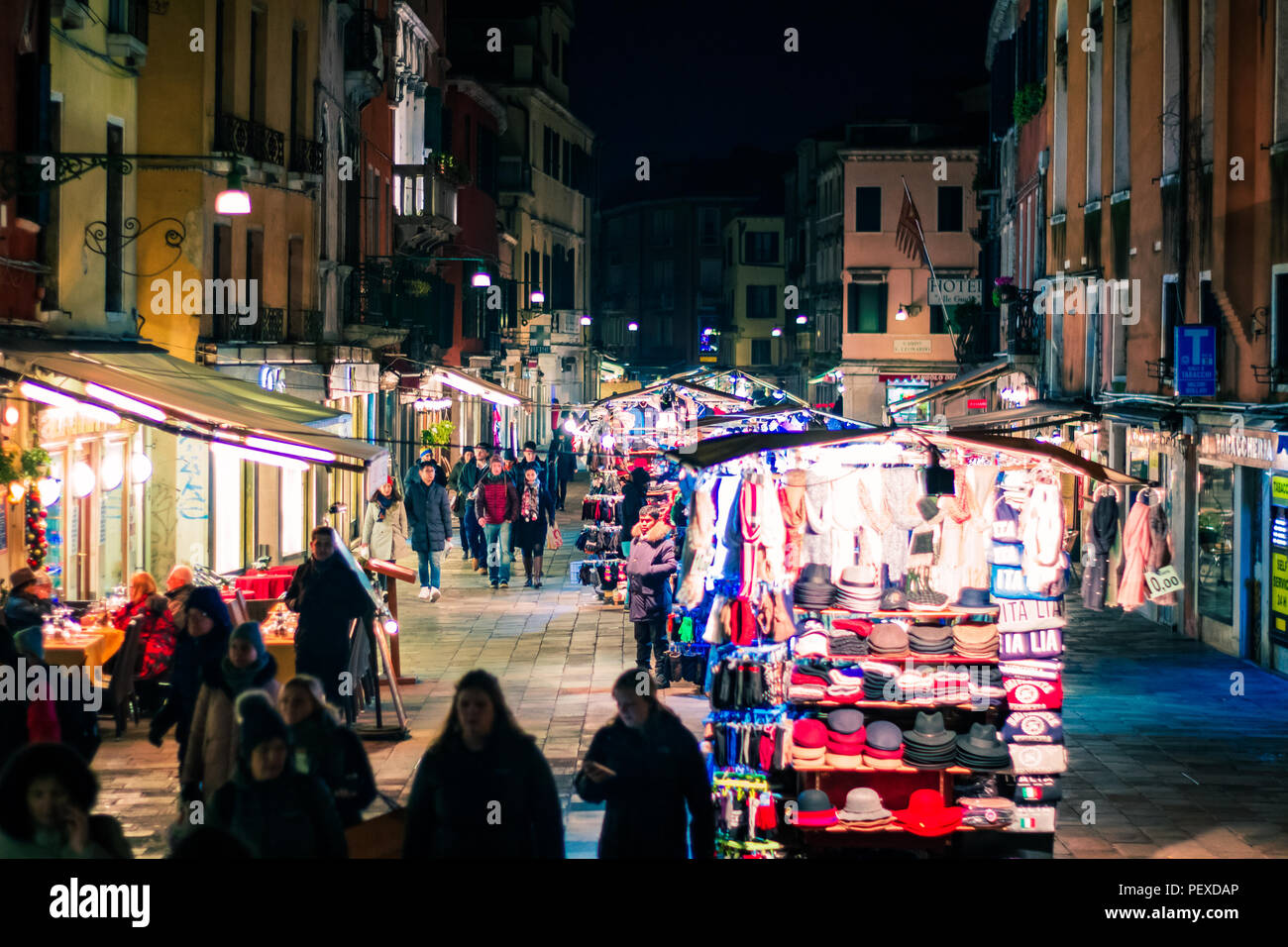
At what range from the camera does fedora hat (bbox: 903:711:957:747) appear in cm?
939

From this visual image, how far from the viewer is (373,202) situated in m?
32.4

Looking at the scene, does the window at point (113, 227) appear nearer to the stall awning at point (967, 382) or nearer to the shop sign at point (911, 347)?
the stall awning at point (967, 382)

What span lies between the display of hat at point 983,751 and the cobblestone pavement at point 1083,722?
0.97m

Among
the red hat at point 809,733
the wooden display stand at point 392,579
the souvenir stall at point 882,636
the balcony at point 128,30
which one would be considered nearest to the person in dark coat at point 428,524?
the wooden display stand at point 392,579

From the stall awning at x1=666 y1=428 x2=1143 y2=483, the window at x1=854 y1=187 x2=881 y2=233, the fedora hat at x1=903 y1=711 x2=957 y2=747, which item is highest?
the window at x1=854 y1=187 x2=881 y2=233

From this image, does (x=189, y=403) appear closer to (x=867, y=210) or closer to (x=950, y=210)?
(x=867, y=210)

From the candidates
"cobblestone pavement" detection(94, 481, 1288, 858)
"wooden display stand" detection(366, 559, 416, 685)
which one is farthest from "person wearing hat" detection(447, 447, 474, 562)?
"wooden display stand" detection(366, 559, 416, 685)

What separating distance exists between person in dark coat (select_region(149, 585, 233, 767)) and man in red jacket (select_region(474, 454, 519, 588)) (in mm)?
11722

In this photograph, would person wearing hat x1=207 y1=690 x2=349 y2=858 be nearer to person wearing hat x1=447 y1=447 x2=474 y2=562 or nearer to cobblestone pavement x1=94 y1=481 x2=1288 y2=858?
cobblestone pavement x1=94 y1=481 x2=1288 y2=858

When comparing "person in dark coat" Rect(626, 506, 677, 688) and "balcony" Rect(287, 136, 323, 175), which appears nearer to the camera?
"person in dark coat" Rect(626, 506, 677, 688)

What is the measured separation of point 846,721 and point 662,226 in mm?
81651

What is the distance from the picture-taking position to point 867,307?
178 feet

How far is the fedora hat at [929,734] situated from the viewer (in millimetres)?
9391

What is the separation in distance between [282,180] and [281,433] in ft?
37.7
